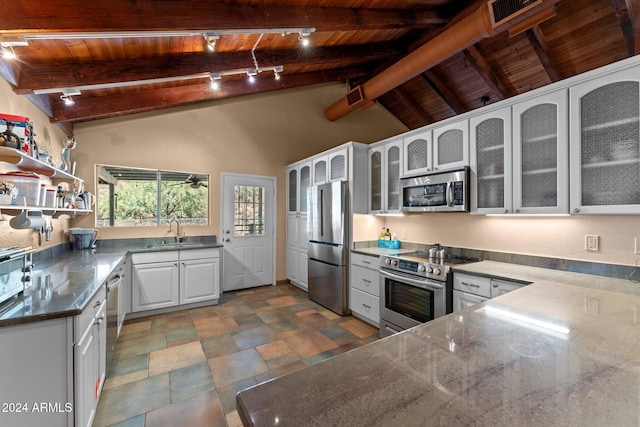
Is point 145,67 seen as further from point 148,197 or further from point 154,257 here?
point 154,257

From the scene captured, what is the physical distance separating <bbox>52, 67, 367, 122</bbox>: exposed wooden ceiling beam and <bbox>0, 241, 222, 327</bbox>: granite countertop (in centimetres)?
163

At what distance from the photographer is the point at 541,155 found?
2262 mm

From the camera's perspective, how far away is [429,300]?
2.55m

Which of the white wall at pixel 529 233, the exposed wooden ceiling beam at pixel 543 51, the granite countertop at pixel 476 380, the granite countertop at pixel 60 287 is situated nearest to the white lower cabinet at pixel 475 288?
the white wall at pixel 529 233

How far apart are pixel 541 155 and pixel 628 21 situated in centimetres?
192

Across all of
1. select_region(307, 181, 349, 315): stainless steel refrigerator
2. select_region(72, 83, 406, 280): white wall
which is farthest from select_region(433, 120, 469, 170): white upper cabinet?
select_region(72, 83, 406, 280): white wall

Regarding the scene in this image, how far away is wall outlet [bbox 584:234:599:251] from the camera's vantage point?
224cm

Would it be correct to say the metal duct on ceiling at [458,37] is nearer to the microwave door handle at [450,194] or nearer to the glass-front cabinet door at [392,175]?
the glass-front cabinet door at [392,175]

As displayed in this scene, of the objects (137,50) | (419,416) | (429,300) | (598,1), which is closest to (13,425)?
(419,416)

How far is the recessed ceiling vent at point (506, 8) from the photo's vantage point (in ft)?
7.52

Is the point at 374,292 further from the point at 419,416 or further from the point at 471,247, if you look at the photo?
the point at 419,416

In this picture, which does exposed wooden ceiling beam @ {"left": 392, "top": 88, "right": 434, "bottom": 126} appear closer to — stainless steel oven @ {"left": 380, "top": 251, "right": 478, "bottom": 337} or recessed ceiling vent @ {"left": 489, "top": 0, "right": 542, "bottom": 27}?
recessed ceiling vent @ {"left": 489, "top": 0, "right": 542, "bottom": 27}

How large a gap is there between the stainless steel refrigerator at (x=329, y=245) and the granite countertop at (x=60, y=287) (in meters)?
2.38

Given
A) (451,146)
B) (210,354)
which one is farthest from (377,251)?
(210,354)
